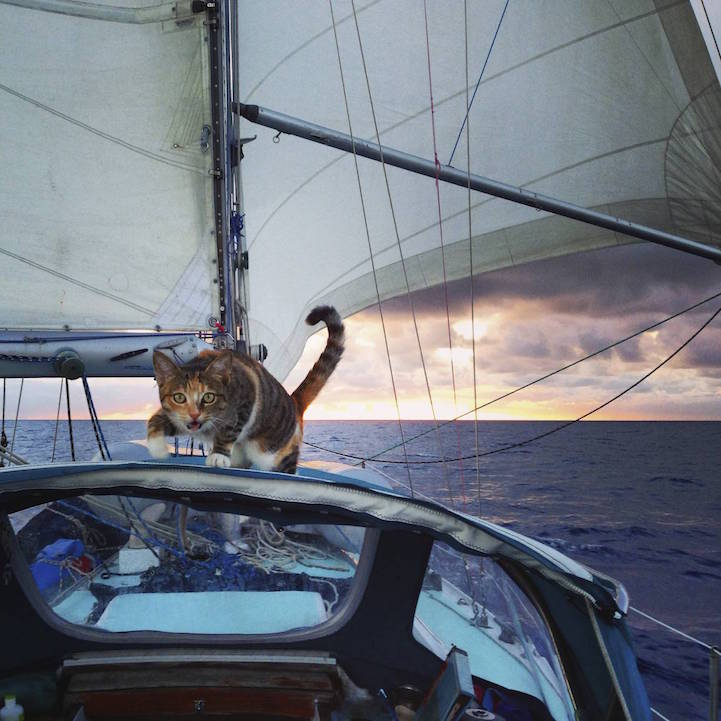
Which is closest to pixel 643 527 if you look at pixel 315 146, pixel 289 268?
pixel 289 268

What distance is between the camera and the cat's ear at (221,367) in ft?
9.53

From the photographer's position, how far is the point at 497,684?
278 centimetres

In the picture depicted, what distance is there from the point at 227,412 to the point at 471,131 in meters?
7.50

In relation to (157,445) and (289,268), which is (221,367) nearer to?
(157,445)

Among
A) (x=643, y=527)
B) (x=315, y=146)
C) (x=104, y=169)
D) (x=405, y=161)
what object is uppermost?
(x=315, y=146)

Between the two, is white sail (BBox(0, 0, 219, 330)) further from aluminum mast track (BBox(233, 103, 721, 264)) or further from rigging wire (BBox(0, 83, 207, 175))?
aluminum mast track (BBox(233, 103, 721, 264))

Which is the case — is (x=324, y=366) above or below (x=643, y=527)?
above

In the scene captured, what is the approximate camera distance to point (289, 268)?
10828mm

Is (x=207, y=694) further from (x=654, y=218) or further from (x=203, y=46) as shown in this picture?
(x=654, y=218)

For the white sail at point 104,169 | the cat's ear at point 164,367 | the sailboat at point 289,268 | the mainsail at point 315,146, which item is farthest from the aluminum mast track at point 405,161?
the cat's ear at point 164,367

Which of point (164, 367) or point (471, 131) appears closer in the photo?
point (164, 367)

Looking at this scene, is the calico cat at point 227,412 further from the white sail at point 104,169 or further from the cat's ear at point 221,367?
the white sail at point 104,169

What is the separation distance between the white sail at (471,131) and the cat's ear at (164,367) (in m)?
7.10

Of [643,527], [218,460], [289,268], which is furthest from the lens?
[643,527]
